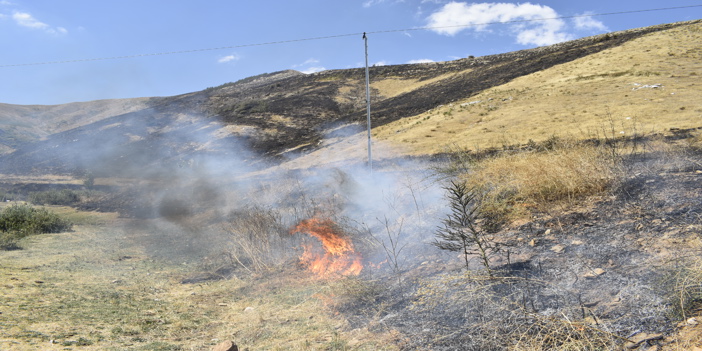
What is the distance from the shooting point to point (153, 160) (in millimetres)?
29109

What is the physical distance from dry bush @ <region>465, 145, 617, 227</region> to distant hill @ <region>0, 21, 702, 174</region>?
2400 millimetres

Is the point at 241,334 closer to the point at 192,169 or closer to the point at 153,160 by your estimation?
the point at 192,169

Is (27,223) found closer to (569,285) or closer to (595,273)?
(569,285)

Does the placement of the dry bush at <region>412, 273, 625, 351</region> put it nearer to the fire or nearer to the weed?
the weed

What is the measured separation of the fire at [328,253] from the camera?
668 centimetres

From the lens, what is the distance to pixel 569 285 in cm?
416

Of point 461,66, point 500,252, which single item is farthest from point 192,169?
point 461,66

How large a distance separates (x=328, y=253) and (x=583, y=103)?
1644cm

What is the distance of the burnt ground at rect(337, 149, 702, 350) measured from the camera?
10.9 ft

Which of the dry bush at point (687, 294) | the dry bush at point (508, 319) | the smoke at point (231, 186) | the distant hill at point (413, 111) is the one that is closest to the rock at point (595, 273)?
the dry bush at point (508, 319)

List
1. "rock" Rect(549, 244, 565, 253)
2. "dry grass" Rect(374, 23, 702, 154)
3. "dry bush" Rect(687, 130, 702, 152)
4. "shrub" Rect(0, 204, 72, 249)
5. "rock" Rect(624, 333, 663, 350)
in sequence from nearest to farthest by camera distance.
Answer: "rock" Rect(624, 333, 663, 350) < "rock" Rect(549, 244, 565, 253) < "dry bush" Rect(687, 130, 702, 152) < "shrub" Rect(0, 204, 72, 249) < "dry grass" Rect(374, 23, 702, 154)

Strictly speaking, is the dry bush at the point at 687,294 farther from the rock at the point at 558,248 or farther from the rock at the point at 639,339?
the rock at the point at 558,248

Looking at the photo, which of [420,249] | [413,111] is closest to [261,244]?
[420,249]

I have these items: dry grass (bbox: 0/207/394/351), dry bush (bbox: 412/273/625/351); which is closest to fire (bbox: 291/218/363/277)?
dry grass (bbox: 0/207/394/351)
